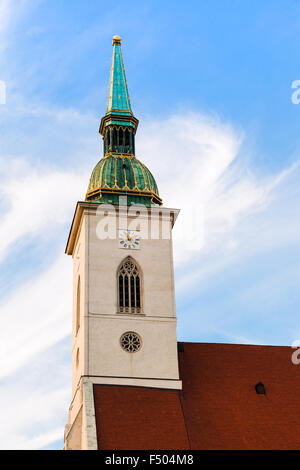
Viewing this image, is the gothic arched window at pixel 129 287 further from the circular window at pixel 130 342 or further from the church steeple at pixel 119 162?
the church steeple at pixel 119 162

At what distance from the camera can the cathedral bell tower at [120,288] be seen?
41156 mm

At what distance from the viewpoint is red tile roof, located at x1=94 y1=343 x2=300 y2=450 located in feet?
126

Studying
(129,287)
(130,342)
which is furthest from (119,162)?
(130,342)

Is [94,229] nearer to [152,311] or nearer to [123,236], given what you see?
[123,236]

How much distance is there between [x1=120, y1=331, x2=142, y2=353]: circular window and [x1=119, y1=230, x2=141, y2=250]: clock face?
15.0ft

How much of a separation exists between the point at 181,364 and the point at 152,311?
3.01 meters

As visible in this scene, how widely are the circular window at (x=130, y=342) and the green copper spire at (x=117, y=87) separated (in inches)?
547

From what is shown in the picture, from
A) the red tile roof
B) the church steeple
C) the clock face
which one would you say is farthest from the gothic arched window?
the red tile roof

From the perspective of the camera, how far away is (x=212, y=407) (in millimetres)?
40906

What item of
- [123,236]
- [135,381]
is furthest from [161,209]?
[135,381]

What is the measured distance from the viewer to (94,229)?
4431 cm

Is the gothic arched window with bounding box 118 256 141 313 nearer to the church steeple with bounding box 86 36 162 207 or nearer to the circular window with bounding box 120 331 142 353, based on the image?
the circular window with bounding box 120 331 142 353

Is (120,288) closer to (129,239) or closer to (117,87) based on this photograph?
(129,239)

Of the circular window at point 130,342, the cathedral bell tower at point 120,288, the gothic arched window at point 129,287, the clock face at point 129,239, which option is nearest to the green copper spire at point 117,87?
the cathedral bell tower at point 120,288
